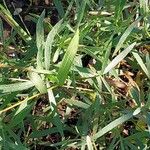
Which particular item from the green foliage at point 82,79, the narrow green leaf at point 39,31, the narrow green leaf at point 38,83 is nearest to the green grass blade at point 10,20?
the green foliage at point 82,79

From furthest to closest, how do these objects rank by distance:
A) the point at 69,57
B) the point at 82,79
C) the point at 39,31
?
the point at 82,79 < the point at 39,31 < the point at 69,57

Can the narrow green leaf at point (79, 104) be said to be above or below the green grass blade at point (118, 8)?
below

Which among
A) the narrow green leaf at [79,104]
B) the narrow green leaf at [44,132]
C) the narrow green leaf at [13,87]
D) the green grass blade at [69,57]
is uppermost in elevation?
the green grass blade at [69,57]

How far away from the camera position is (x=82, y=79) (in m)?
1.22

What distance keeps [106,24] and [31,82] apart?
1.15 ft

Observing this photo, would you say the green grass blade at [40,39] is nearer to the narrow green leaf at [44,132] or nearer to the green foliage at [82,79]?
the green foliage at [82,79]

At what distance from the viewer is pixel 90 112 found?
1211 millimetres

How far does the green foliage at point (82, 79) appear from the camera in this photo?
109 centimetres

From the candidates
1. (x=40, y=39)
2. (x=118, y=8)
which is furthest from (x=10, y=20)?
(x=118, y=8)

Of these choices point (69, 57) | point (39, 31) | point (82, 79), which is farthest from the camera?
point (82, 79)

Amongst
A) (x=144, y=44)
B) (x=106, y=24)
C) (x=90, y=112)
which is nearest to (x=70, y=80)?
(x=90, y=112)

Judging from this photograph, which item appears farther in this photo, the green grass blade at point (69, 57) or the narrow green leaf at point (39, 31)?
the narrow green leaf at point (39, 31)

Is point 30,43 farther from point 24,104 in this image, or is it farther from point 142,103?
point 142,103

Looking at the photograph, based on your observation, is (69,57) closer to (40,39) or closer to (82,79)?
(40,39)
